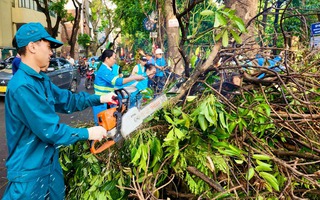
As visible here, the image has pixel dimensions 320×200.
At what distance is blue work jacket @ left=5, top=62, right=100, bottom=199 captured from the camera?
1957 mm

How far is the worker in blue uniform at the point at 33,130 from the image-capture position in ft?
6.45

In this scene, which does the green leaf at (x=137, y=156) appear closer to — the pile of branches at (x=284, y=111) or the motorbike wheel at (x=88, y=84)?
the pile of branches at (x=284, y=111)

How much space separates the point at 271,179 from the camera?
1.84 meters

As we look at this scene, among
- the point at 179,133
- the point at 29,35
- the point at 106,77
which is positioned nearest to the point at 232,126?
the point at 179,133

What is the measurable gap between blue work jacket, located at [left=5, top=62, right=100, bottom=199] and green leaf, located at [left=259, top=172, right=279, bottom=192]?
112 cm

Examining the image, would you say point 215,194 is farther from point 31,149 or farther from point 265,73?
point 31,149

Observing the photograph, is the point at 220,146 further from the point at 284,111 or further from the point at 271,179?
the point at 284,111

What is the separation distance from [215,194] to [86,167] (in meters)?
1.00

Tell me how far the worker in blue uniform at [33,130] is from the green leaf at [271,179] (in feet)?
3.35

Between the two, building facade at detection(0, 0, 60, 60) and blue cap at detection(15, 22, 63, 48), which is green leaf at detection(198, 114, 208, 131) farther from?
building facade at detection(0, 0, 60, 60)

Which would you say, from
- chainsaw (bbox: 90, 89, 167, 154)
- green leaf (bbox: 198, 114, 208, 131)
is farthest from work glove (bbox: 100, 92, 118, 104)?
green leaf (bbox: 198, 114, 208, 131)

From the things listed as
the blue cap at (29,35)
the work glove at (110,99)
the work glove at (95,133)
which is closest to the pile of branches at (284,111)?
the work glove at (110,99)

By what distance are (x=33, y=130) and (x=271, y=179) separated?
1470mm

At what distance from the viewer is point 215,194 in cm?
187
